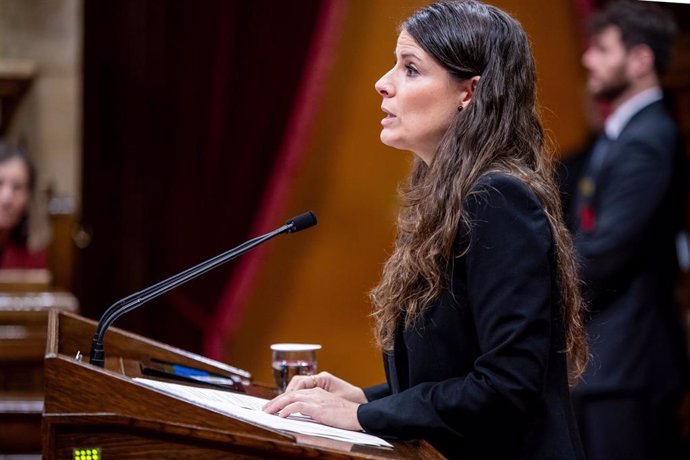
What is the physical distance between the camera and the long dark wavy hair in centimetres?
158

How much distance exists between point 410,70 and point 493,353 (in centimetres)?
51

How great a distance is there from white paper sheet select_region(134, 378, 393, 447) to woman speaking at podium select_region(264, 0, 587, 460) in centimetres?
3

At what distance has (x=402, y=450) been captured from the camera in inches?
55.6

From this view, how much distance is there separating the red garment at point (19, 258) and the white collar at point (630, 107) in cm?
228

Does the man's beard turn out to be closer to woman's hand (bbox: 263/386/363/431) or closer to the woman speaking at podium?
the woman speaking at podium

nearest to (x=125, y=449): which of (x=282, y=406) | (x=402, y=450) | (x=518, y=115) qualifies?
(x=282, y=406)

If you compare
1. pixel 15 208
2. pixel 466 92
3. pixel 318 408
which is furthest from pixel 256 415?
pixel 15 208

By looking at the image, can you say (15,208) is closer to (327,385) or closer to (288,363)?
(288,363)

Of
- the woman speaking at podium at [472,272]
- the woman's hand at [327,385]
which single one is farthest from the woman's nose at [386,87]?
the woman's hand at [327,385]

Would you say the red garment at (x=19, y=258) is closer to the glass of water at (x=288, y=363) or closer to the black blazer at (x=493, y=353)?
the glass of water at (x=288, y=363)

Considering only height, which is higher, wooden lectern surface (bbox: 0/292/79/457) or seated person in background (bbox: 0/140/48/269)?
seated person in background (bbox: 0/140/48/269)

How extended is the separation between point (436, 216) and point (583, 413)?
2.32 metres

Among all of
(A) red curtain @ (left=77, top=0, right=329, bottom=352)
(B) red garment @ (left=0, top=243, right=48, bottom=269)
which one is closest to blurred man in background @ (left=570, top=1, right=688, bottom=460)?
(A) red curtain @ (left=77, top=0, right=329, bottom=352)

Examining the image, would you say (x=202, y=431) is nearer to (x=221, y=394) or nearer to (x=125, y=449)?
(x=125, y=449)
